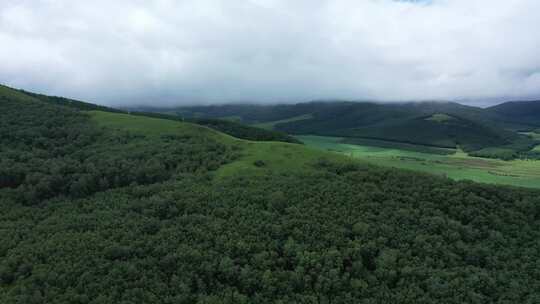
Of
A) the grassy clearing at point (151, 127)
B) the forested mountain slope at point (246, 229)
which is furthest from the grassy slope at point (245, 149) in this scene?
the forested mountain slope at point (246, 229)

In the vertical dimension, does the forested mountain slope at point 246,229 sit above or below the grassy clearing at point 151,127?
below

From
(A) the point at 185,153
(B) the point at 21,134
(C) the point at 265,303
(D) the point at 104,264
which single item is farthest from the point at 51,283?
(B) the point at 21,134

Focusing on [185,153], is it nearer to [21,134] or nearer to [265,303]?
[21,134]

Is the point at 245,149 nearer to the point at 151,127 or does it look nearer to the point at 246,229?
the point at 151,127

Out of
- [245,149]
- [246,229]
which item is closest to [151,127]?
[245,149]

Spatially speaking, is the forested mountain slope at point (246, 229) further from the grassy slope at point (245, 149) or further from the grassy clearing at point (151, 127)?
the grassy clearing at point (151, 127)

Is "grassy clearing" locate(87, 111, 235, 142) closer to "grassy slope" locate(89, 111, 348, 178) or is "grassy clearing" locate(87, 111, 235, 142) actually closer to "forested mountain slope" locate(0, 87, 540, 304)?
"grassy slope" locate(89, 111, 348, 178)

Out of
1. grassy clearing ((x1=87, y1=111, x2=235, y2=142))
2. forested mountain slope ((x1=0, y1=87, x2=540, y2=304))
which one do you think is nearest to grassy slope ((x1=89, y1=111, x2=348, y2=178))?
grassy clearing ((x1=87, y1=111, x2=235, y2=142))

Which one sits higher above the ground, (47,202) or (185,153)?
(185,153)
